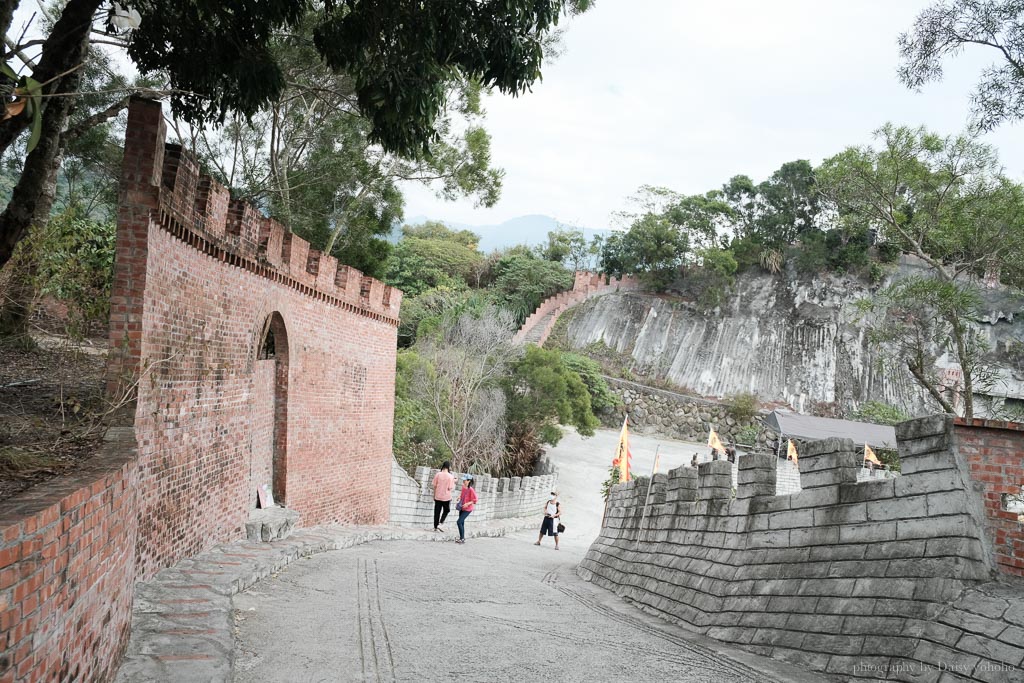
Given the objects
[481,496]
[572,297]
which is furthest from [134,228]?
[572,297]

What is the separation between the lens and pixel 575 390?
29812 millimetres

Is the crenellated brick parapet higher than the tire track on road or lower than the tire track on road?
higher

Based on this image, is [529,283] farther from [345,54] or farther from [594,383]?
[345,54]

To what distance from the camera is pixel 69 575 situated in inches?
131

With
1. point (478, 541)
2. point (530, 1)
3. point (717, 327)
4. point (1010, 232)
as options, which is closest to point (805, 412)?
point (717, 327)

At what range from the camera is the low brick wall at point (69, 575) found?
107 inches

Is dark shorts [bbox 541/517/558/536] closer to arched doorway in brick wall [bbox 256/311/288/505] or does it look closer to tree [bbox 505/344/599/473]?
arched doorway in brick wall [bbox 256/311/288/505]

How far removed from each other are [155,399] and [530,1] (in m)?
5.18

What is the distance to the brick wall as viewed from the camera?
672cm

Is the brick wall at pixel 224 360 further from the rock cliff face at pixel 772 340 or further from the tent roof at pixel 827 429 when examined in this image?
the rock cliff face at pixel 772 340

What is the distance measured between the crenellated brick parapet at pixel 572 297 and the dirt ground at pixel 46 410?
131 ft

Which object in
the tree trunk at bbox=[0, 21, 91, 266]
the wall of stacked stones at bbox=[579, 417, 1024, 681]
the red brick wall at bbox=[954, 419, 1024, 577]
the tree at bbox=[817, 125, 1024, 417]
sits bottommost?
the wall of stacked stones at bbox=[579, 417, 1024, 681]

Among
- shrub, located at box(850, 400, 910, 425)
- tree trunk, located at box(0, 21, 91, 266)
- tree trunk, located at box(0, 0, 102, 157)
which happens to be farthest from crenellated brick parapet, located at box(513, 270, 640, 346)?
tree trunk, located at box(0, 0, 102, 157)

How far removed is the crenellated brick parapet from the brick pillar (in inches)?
1667
